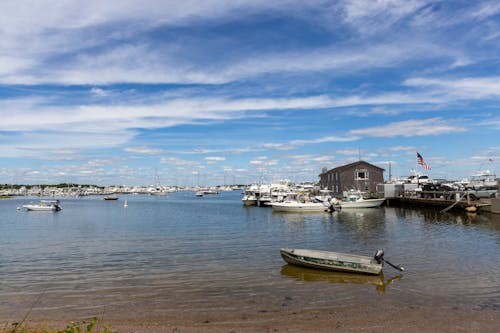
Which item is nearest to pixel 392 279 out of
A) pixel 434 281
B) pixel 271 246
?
pixel 434 281

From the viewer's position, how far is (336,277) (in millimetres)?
19375

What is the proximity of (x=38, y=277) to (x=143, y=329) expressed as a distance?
10781 millimetres

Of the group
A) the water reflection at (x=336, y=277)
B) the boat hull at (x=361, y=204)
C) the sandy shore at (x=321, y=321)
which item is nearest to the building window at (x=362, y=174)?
the boat hull at (x=361, y=204)

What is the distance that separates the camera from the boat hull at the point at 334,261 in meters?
19.4

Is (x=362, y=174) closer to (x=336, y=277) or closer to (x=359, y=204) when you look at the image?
(x=359, y=204)

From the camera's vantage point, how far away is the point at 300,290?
1705 centimetres

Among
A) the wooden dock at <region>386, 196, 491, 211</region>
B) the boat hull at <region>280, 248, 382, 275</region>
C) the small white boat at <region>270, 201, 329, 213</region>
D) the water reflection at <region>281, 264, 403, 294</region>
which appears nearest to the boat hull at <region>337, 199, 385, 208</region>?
the small white boat at <region>270, 201, 329, 213</region>

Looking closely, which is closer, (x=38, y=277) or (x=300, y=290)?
(x=300, y=290)

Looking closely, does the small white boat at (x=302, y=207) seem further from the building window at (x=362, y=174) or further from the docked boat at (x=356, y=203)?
the building window at (x=362, y=174)

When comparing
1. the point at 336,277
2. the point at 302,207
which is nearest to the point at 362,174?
the point at 302,207

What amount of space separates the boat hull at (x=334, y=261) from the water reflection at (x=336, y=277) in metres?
0.22

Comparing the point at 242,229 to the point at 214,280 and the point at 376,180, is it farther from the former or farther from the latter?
the point at 376,180

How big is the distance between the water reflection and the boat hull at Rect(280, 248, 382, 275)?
224mm

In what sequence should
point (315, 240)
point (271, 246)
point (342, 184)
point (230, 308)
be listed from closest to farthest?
point (230, 308) → point (271, 246) → point (315, 240) → point (342, 184)
